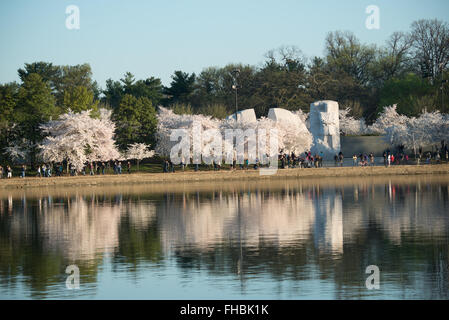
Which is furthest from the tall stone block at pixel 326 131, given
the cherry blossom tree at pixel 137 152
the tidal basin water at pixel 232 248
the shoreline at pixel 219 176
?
the tidal basin water at pixel 232 248

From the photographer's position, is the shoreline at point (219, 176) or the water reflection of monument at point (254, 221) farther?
the shoreline at point (219, 176)

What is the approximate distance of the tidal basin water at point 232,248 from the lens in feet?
52.1

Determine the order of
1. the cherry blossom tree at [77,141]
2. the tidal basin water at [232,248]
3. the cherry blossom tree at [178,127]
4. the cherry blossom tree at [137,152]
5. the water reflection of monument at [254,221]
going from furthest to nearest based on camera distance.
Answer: the cherry blossom tree at [178,127]
the cherry blossom tree at [137,152]
the cherry blossom tree at [77,141]
the water reflection of monument at [254,221]
the tidal basin water at [232,248]

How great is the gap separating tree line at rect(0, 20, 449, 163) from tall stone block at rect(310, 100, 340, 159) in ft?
43.7

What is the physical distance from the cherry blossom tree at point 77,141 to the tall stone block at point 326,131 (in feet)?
85.5

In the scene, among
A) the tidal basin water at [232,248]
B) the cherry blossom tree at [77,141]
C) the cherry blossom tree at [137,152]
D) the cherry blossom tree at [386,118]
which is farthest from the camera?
the cherry blossom tree at [386,118]

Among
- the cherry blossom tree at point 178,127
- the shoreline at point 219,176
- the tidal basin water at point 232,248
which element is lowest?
the tidal basin water at point 232,248

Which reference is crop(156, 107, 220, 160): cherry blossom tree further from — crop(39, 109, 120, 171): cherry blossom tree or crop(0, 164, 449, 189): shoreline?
crop(0, 164, 449, 189): shoreline

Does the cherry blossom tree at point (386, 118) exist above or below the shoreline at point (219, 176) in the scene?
above

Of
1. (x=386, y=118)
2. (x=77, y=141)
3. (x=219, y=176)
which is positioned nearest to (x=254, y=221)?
(x=219, y=176)

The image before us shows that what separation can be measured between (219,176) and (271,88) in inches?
1890

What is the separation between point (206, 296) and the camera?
1518 centimetres

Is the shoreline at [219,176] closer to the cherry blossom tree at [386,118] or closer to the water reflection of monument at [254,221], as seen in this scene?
the water reflection of monument at [254,221]

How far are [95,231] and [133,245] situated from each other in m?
4.55
